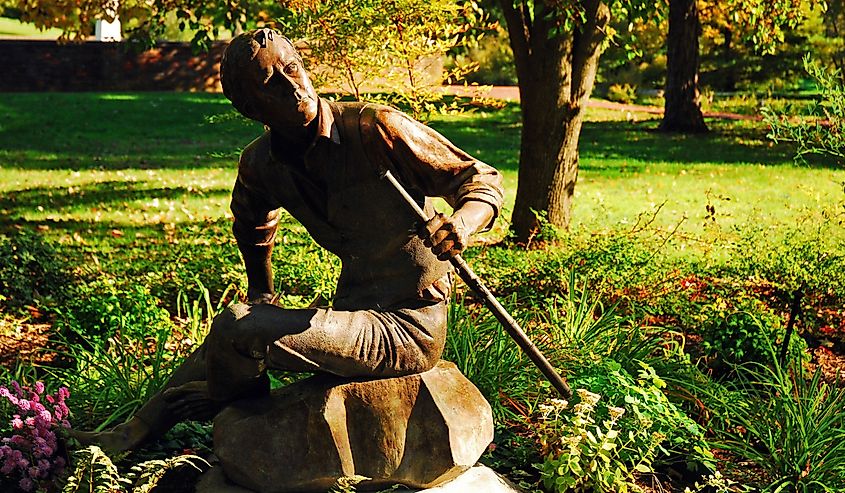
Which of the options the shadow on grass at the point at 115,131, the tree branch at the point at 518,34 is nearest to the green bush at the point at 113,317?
the tree branch at the point at 518,34

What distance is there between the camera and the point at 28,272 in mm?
7418

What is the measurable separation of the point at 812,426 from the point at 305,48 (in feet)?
14.6

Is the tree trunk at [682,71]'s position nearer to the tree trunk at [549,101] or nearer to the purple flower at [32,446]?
the tree trunk at [549,101]

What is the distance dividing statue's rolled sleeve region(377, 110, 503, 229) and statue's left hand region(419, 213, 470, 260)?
28cm

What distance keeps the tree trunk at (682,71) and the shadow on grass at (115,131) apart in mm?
8098

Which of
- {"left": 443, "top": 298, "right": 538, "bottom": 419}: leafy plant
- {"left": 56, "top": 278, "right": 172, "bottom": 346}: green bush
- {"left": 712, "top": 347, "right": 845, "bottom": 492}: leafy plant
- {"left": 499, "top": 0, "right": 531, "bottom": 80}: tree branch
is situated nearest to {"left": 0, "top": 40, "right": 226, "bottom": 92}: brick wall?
{"left": 499, "top": 0, "right": 531, "bottom": 80}: tree branch

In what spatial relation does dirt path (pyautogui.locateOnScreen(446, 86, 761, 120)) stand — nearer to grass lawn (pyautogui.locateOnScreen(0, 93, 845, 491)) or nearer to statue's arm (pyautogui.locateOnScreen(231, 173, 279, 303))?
grass lawn (pyautogui.locateOnScreen(0, 93, 845, 491))

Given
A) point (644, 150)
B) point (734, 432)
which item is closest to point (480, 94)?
point (734, 432)

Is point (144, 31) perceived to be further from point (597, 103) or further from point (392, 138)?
point (597, 103)

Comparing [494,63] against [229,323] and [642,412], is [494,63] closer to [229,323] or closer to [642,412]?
[642,412]

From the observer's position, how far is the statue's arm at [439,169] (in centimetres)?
356

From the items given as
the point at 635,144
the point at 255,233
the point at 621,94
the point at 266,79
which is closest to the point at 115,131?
the point at 635,144

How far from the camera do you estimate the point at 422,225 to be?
3.39 m

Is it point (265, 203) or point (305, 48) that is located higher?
point (305, 48)
